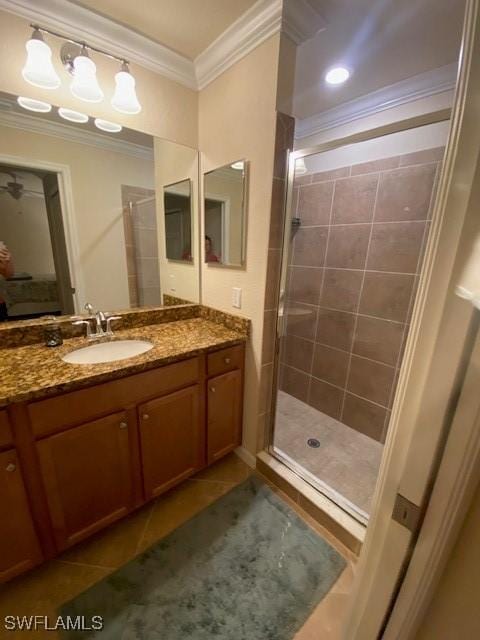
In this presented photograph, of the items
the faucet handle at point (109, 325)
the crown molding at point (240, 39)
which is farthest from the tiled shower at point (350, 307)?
the faucet handle at point (109, 325)

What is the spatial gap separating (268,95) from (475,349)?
146 cm

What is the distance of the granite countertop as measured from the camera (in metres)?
0.97

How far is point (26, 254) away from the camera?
1.30 metres

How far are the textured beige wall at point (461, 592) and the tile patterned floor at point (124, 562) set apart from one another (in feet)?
2.62

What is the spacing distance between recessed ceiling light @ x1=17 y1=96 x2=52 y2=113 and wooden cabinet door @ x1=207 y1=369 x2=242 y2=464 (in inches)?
61.0

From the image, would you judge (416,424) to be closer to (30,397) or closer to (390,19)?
(30,397)

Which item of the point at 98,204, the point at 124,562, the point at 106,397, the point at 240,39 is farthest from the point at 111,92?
the point at 124,562

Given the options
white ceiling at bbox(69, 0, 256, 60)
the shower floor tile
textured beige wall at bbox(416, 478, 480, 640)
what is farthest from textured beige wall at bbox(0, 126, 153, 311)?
textured beige wall at bbox(416, 478, 480, 640)

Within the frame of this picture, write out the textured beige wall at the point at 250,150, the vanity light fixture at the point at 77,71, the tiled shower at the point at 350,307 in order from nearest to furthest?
the vanity light fixture at the point at 77,71, the textured beige wall at the point at 250,150, the tiled shower at the point at 350,307

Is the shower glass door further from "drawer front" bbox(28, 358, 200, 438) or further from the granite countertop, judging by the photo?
"drawer front" bbox(28, 358, 200, 438)

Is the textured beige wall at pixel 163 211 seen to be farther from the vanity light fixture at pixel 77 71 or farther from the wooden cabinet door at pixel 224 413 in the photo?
the wooden cabinet door at pixel 224 413

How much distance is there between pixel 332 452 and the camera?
189 centimetres

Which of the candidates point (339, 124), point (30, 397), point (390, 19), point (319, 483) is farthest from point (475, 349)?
point (339, 124)

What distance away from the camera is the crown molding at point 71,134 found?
122cm
